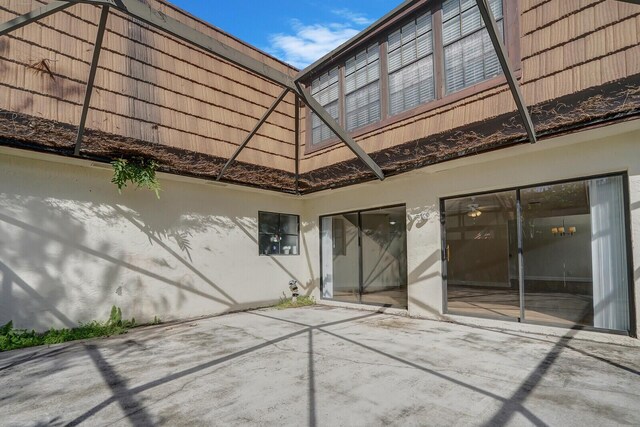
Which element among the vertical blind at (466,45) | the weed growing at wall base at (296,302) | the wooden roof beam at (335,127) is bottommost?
the weed growing at wall base at (296,302)

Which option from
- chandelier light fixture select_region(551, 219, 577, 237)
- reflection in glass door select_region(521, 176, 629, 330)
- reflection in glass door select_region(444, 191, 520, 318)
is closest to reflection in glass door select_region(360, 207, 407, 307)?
reflection in glass door select_region(521, 176, 629, 330)

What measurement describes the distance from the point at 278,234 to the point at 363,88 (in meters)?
3.89

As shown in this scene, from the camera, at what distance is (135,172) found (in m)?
5.72

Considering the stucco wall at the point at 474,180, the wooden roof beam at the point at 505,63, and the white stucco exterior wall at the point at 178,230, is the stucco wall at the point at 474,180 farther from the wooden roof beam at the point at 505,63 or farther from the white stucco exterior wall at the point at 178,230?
the wooden roof beam at the point at 505,63

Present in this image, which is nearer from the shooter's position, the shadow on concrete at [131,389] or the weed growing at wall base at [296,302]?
the shadow on concrete at [131,389]

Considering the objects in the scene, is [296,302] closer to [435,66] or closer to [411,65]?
[411,65]

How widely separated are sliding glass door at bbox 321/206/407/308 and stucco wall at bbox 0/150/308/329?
1490mm

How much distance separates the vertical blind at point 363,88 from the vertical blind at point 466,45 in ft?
4.78

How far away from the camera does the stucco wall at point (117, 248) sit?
200 inches

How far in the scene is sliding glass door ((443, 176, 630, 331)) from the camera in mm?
A: 4566

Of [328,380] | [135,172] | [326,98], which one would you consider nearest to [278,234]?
[326,98]

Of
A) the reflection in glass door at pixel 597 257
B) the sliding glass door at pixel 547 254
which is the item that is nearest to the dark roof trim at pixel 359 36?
the sliding glass door at pixel 547 254

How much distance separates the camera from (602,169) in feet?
15.1

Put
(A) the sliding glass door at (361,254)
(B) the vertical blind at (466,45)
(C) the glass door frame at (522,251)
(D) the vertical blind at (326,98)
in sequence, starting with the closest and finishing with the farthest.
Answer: (C) the glass door frame at (522,251) < (B) the vertical blind at (466,45) < (D) the vertical blind at (326,98) < (A) the sliding glass door at (361,254)
